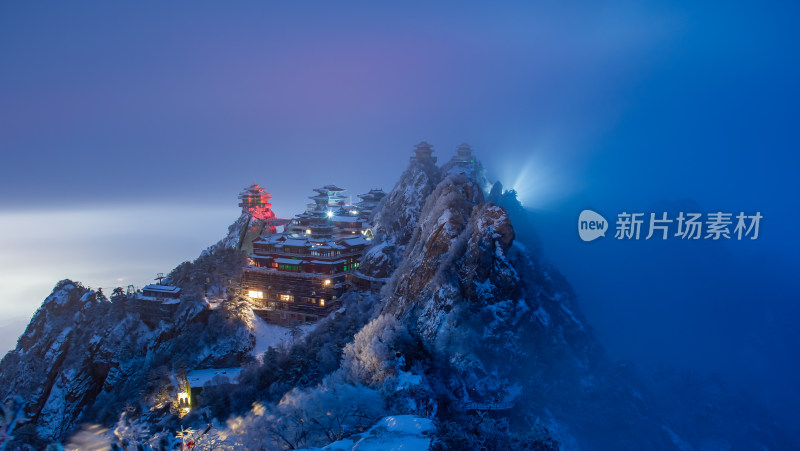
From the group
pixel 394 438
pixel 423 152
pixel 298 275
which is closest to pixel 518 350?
pixel 394 438

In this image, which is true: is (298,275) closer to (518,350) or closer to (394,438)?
(518,350)

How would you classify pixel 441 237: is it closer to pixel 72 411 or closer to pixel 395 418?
pixel 395 418

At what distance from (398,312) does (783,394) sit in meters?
23.9

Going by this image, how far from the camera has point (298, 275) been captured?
36562 millimetres

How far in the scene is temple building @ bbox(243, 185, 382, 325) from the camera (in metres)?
36.1

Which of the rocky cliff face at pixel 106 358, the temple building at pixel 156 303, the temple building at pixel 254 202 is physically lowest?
the rocky cliff face at pixel 106 358

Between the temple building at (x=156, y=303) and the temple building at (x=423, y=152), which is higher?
the temple building at (x=423, y=152)

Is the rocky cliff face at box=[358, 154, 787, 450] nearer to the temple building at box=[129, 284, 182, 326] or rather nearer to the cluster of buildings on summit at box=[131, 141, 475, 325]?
the cluster of buildings on summit at box=[131, 141, 475, 325]

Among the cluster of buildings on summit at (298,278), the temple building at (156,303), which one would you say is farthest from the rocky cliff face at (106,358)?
the cluster of buildings on summit at (298,278)

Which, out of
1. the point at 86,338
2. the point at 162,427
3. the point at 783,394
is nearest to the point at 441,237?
the point at 162,427

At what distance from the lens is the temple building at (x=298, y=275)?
36.1 meters

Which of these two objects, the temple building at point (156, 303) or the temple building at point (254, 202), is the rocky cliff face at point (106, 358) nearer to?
the temple building at point (156, 303)

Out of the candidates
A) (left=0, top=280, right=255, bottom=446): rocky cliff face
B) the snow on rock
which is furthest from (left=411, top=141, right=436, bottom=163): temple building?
the snow on rock

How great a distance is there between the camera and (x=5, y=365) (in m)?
38.2
